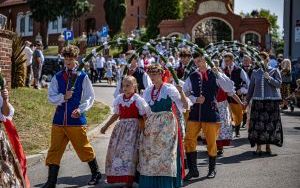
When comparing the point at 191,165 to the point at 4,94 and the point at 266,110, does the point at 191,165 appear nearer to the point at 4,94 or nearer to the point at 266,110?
the point at 266,110

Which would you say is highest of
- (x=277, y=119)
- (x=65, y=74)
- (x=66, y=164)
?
(x=65, y=74)

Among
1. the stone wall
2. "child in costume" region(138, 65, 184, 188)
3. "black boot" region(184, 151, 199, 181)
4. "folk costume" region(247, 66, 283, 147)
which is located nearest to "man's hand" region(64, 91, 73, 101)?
"child in costume" region(138, 65, 184, 188)

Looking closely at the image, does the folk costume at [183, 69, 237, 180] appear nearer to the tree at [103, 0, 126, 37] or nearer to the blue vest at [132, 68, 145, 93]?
the blue vest at [132, 68, 145, 93]

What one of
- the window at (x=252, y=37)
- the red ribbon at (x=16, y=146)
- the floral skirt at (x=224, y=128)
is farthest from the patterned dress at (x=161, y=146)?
the window at (x=252, y=37)

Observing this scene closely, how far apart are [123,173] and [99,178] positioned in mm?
714

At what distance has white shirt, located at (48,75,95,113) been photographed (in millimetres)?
7344

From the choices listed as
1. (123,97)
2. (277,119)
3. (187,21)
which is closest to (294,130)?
(277,119)

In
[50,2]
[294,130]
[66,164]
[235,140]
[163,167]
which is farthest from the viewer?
[50,2]

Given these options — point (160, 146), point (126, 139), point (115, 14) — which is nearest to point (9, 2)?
point (115, 14)

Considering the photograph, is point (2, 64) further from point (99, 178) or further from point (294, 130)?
point (294, 130)

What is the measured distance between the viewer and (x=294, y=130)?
13984mm

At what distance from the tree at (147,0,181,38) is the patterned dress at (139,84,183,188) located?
36.7 m

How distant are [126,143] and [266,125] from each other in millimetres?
3900

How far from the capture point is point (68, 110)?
7367 mm
